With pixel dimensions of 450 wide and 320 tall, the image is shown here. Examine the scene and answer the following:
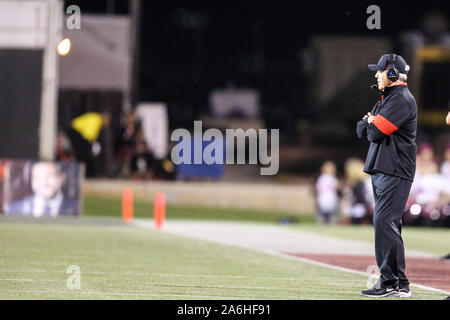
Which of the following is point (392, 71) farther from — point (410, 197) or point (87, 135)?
point (87, 135)

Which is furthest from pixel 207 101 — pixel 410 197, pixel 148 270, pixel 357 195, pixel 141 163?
pixel 148 270

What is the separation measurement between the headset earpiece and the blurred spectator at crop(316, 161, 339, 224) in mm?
17206

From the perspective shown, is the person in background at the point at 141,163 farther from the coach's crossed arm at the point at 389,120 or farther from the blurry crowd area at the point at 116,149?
the coach's crossed arm at the point at 389,120

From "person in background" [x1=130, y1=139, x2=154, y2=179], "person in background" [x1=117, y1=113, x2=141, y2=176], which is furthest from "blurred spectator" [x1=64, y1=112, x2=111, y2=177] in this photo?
"person in background" [x1=130, y1=139, x2=154, y2=179]

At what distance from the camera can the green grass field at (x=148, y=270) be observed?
1062cm

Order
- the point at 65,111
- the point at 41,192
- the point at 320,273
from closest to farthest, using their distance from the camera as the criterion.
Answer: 1. the point at 320,273
2. the point at 41,192
3. the point at 65,111

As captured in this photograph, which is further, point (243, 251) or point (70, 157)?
point (70, 157)

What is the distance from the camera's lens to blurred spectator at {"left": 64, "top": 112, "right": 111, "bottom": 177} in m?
30.8

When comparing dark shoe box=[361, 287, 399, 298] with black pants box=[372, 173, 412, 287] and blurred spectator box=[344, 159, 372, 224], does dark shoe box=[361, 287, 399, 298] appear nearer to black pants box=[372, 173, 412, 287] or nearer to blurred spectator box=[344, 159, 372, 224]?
black pants box=[372, 173, 412, 287]

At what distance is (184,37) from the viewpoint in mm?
51000

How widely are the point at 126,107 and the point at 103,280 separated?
21566 mm

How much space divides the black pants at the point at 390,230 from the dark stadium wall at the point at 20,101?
16.1 m
